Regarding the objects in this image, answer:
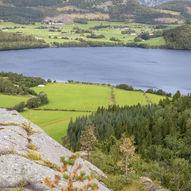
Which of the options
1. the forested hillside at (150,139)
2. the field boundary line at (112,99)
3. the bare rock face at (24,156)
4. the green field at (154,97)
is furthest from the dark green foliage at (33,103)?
the bare rock face at (24,156)

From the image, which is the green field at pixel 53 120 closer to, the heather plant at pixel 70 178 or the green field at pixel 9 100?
the green field at pixel 9 100

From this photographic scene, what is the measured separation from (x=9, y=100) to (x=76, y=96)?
34979 mm

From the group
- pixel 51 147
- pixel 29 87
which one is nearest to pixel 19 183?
pixel 51 147

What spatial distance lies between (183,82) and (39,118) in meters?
120

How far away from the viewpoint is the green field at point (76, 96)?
120350 mm

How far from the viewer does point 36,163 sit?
43.9 feet

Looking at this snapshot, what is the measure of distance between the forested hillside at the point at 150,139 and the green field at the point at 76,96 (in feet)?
100.0

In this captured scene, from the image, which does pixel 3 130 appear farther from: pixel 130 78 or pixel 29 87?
pixel 130 78

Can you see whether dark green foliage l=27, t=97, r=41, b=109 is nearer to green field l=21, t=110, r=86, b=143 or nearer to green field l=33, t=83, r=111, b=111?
green field l=33, t=83, r=111, b=111

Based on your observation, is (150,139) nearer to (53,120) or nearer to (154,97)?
(53,120)

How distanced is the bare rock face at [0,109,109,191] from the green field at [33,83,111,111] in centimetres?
9686

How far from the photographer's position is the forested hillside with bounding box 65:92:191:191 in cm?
3699

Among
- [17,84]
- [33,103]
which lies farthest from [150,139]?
[17,84]

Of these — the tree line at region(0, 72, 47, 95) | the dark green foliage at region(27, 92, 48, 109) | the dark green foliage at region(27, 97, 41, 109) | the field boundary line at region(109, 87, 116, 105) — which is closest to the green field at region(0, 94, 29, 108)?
the dark green foliage at region(27, 97, 41, 109)
